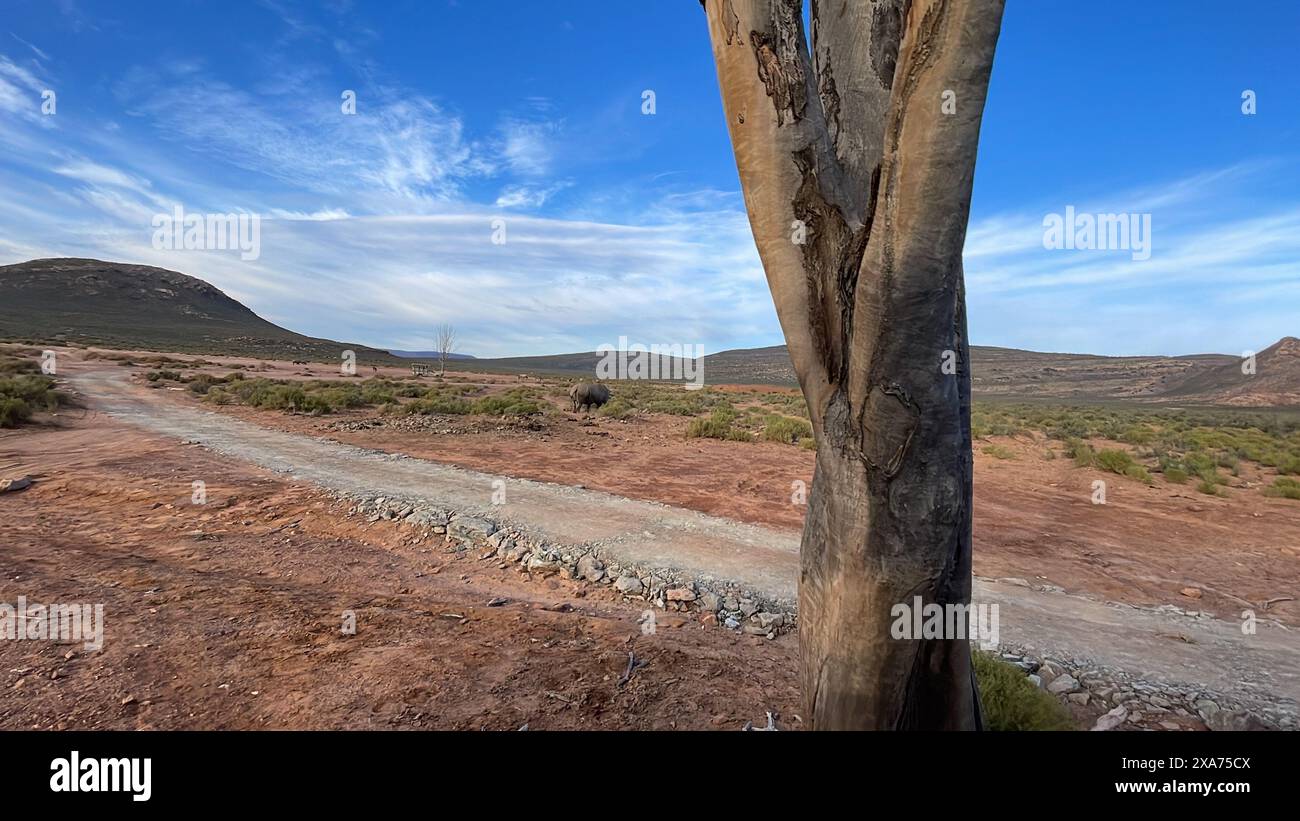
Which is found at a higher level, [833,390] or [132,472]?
[833,390]

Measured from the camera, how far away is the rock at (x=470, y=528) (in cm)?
714

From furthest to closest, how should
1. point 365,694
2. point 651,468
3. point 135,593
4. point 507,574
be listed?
point 651,468 < point 507,574 < point 135,593 < point 365,694

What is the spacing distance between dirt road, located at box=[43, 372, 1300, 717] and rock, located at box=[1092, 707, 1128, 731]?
2.73 feet

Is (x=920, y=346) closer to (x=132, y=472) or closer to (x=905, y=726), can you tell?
(x=905, y=726)

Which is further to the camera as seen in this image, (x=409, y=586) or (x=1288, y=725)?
(x=409, y=586)

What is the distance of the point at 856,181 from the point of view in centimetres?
216

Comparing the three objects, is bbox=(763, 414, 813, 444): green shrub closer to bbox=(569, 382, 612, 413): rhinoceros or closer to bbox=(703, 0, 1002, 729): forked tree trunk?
bbox=(569, 382, 612, 413): rhinoceros

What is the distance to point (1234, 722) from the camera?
3689mm

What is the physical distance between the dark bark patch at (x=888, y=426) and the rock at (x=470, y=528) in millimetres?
5964

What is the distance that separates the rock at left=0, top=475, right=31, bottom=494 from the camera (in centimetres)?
792

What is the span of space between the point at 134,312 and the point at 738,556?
131 m

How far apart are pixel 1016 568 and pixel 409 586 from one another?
7.22 metres

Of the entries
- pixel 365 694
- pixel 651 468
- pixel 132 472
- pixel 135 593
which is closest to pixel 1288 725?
pixel 365 694

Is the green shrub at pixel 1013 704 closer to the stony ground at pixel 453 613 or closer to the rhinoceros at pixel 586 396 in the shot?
the stony ground at pixel 453 613
